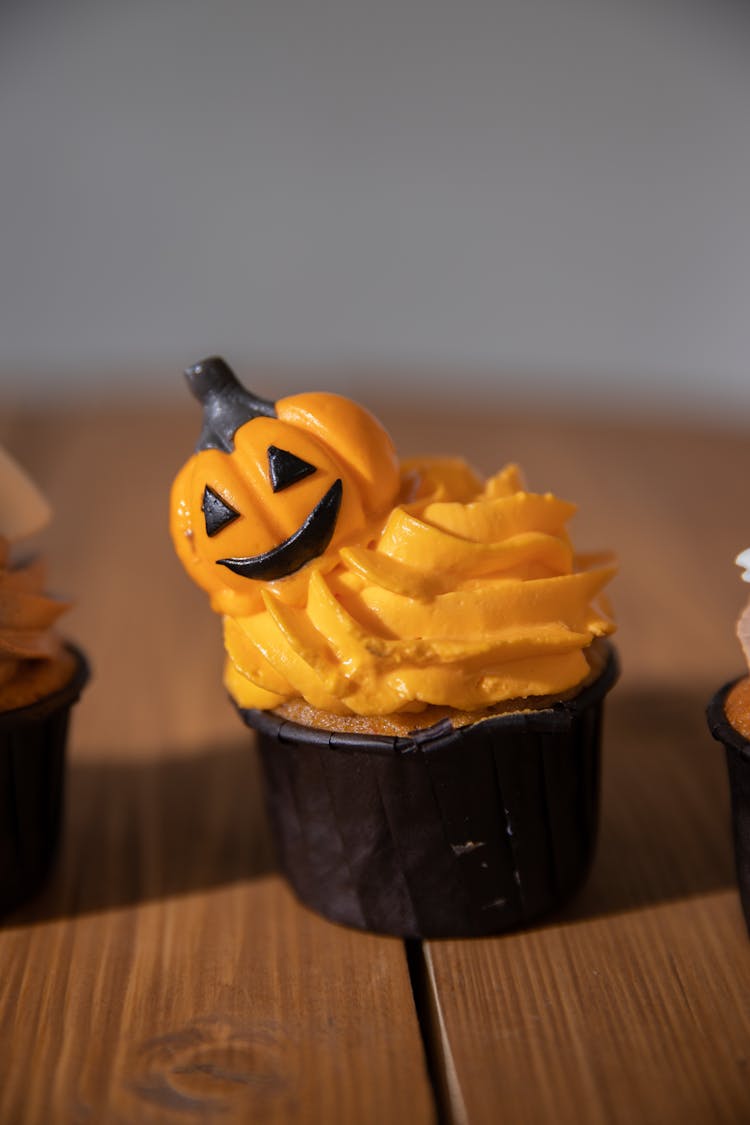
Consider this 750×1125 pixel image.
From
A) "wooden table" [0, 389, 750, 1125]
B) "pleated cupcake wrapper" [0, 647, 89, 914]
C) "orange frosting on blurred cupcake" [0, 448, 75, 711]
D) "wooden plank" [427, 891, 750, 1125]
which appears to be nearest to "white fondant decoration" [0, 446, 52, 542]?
"orange frosting on blurred cupcake" [0, 448, 75, 711]

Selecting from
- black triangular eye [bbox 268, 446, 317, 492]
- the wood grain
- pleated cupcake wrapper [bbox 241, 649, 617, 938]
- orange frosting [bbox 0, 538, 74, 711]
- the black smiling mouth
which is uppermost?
black triangular eye [bbox 268, 446, 317, 492]

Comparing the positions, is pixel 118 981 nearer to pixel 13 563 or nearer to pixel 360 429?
pixel 13 563

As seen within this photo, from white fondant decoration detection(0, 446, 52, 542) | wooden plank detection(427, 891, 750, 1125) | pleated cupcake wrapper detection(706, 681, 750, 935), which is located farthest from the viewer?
white fondant decoration detection(0, 446, 52, 542)

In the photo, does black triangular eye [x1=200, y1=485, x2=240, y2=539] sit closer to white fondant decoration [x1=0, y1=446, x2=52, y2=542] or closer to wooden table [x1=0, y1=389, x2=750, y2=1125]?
white fondant decoration [x1=0, y1=446, x2=52, y2=542]

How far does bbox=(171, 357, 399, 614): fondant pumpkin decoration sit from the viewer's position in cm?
125

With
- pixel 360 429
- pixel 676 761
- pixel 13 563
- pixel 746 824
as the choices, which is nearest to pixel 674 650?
pixel 676 761

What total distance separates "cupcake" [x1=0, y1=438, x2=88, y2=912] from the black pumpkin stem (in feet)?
0.83

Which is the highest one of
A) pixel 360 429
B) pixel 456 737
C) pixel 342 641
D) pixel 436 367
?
pixel 360 429

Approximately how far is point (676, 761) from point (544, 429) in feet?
5.47

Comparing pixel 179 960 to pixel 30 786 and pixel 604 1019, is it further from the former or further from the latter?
pixel 604 1019

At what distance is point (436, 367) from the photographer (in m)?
4.84

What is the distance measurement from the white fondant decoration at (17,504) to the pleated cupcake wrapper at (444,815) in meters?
0.36

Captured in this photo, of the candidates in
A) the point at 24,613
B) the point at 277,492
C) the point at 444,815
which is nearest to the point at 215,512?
the point at 277,492

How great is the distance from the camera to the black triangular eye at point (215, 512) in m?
1.25
